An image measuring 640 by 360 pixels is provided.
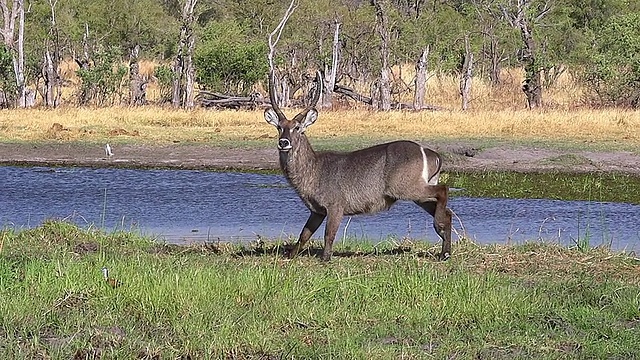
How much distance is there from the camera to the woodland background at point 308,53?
81.4 feet

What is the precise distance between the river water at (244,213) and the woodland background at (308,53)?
437 inches

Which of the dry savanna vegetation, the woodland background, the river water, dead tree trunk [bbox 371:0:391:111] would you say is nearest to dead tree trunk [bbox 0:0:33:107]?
the woodland background

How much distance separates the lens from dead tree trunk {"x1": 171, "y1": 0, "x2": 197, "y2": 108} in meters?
24.4

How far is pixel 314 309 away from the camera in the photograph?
508 cm

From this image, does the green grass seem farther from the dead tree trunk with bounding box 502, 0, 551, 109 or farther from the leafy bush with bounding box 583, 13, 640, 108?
the leafy bush with bounding box 583, 13, 640, 108

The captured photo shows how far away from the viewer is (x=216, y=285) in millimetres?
5445

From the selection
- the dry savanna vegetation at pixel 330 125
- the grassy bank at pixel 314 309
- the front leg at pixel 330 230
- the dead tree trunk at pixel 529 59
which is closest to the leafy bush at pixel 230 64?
the dry savanna vegetation at pixel 330 125

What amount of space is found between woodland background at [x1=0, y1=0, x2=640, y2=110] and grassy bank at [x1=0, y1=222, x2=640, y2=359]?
59.2 ft

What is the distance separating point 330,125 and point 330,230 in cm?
1296

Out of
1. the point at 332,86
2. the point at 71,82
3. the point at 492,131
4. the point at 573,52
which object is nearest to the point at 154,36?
the point at 71,82

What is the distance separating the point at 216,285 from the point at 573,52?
26866 mm

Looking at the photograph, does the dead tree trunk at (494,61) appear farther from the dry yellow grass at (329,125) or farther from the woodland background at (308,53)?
the dry yellow grass at (329,125)

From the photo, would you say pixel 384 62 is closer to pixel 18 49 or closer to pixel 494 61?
pixel 494 61

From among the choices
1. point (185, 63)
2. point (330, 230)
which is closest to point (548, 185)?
point (330, 230)
